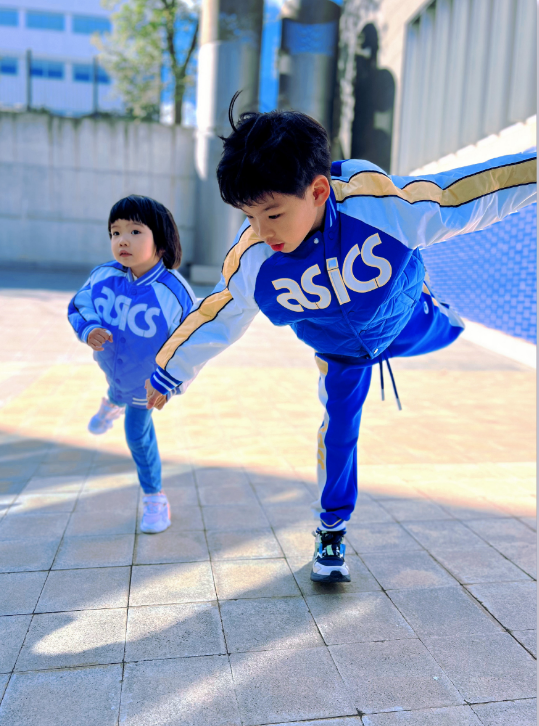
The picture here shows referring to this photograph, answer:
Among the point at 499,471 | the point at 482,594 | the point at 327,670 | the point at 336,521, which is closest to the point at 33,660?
the point at 327,670

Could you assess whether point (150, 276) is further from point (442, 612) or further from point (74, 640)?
point (442, 612)

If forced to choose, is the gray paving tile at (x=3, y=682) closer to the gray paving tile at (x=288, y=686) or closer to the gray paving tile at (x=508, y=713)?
the gray paving tile at (x=288, y=686)

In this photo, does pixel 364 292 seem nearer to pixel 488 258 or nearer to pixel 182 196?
pixel 488 258

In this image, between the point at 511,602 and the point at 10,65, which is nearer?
the point at 511,602

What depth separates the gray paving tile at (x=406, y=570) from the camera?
8.07 feet

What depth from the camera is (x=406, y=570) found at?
2.57 metres

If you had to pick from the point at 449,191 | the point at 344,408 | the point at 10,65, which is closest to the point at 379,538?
the point at 344,408

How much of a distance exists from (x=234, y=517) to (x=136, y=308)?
115 centimetres

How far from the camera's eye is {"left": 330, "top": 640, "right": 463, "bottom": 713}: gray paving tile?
5.78 feet

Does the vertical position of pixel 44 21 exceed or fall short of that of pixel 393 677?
it exceeds it

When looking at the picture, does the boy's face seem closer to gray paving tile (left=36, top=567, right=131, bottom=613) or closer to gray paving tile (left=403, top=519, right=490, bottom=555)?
gray paving tile (left=36, top=567, right=131, bottom=613)

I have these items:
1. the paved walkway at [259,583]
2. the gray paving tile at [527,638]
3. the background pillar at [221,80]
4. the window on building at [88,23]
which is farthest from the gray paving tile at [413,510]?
the window on building at [88,23]

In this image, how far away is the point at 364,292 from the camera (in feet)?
6.59

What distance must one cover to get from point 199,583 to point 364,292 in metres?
1.31
